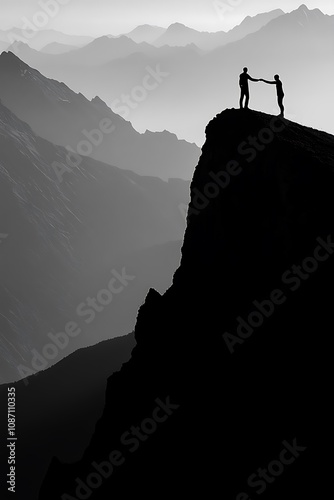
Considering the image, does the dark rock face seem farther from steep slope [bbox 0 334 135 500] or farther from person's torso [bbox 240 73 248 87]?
steep slope [bbox 0 334 135 500]

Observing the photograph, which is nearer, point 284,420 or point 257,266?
point 284,420

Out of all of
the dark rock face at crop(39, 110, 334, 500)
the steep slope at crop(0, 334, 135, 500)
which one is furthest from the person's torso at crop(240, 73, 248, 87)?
→ the steep slope at crop(0, 334, 135, 500)

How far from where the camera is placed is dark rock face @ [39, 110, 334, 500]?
90.5 ft

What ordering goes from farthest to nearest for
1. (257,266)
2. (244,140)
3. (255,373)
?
1. (244,140)
2. (257,266)
3. (255,373)

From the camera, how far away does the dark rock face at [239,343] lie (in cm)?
2759

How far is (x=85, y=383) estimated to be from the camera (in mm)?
74938

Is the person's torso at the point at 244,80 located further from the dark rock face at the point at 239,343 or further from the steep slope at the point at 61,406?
the steep slope at the point at 61,406

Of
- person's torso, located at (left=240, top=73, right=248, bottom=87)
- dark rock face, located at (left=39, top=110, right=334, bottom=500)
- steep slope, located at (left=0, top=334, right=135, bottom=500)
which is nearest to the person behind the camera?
dark rock face, located at (left=39, top=110, right=334, bottom=500)

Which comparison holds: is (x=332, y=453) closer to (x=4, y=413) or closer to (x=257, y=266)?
(x=257, y=266)

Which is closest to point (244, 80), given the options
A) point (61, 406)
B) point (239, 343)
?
point (239, 343)

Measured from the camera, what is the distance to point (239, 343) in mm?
31938

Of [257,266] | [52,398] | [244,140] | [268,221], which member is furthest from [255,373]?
[52,398]

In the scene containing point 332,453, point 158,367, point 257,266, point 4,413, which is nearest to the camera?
point 332,453

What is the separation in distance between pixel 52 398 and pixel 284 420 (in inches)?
→ 1986
